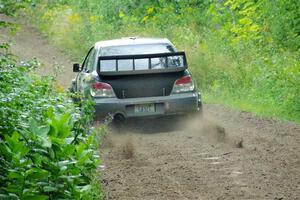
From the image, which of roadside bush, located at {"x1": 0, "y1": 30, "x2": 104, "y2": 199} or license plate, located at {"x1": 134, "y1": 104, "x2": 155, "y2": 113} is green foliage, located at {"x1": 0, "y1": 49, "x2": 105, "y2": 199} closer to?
roadside bush, located at {"x1": 0, "y1": 30, "x2": 104, "y2": 199}

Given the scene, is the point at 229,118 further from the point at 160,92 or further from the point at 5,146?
the point at 5,146

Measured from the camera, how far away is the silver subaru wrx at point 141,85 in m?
13.1

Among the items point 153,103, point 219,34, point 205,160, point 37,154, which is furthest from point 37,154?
point 219,34

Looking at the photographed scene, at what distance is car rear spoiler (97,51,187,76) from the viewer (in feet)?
43.2

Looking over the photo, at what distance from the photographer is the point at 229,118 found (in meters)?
15.2

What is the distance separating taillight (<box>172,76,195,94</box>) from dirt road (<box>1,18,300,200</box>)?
1.94ft

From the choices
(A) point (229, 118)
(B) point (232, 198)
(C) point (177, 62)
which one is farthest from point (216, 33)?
(B) point (232, 198)

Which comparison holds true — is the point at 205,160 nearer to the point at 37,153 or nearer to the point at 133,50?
the point at 133,50

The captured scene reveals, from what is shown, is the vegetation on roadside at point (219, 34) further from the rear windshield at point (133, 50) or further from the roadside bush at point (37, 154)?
the roadside bush at point (37, 154)

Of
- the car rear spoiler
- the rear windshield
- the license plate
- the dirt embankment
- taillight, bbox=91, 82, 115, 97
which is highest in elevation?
the rear windshield

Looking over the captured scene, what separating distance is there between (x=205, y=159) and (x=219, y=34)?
14.2 metres

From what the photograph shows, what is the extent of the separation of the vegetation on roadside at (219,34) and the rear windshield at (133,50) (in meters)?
2.79

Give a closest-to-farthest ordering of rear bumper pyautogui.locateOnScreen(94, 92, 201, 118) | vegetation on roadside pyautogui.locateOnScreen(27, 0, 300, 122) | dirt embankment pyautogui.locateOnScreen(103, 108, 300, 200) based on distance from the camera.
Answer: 1. dirt embankment pyautogui.locateOnScreen(103, 108, 300, 200)
2. rear bumper pyautogui.locateOnScreen(94, 92, 201, 118)
3. vegetation on roadside pyautogui.locateOnScreen(27, 0, 300, 122)

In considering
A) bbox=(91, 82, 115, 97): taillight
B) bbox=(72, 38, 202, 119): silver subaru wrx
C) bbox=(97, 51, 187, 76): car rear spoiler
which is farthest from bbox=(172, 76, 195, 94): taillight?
bbox=(91, 82, 115, 97): taillight
